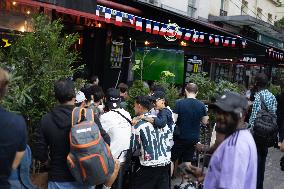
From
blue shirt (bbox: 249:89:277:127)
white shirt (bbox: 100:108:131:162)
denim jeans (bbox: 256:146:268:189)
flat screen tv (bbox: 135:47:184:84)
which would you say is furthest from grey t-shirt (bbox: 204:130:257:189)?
flat screen tv (bbox: 135:47:184:84)

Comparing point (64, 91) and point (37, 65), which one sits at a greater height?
point (37, 65)

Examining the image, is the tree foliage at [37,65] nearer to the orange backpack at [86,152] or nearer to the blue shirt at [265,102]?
the orange backpack at [86,152]

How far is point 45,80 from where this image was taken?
5.28 metres

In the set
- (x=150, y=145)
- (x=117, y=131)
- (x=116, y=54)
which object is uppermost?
(x=116, y=54)

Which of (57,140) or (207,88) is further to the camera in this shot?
(207,88)

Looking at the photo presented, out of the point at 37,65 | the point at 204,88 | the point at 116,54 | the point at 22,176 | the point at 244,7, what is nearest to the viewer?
the point at 22,176

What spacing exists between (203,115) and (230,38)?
21.9ft

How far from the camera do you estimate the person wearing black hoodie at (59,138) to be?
413cm

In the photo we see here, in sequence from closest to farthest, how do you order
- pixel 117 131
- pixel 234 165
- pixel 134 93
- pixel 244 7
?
pixel 234 165 → pixel 117 131 → pixel 134 93 → pixel 244 7

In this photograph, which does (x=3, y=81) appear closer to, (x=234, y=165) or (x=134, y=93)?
(x=234, y=165)

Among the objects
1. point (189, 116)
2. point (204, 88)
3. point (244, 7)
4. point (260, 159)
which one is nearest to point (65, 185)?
point (260, 159)

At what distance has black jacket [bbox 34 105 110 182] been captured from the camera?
4125 millimetres

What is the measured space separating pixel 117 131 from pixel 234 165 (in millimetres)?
2810

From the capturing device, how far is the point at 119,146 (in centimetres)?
573
